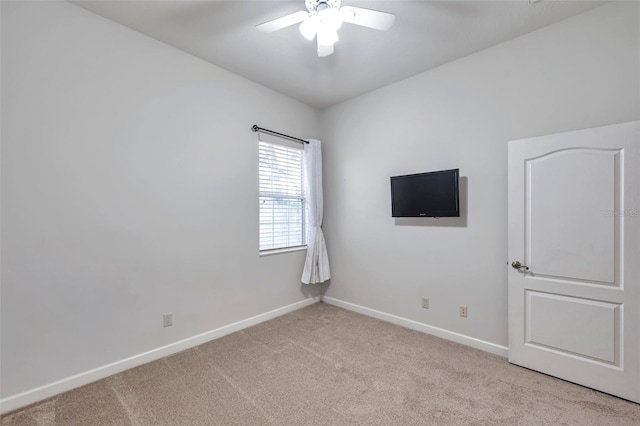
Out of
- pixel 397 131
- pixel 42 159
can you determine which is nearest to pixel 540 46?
pixel 397 131

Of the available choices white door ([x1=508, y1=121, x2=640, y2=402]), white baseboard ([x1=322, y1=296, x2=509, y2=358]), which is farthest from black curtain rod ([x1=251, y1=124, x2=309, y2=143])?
white door ([x1=508, y1=121, x2=640, y2=402])

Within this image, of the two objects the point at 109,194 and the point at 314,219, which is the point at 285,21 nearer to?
the point at 109,194

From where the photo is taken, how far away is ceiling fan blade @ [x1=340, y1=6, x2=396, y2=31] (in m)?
1.72

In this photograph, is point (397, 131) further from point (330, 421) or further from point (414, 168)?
point (330, 421)

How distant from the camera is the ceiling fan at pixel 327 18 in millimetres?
1761

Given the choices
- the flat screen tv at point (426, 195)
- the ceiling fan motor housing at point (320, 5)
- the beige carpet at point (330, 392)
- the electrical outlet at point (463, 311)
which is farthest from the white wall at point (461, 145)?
the ceiling fan motor housing at point (320, 5)

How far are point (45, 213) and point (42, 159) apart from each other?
377mm

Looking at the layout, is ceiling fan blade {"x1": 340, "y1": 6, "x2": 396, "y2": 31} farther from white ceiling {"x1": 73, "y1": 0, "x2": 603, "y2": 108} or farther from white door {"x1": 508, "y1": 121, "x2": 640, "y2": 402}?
white door {"x1": 508, "y1": 121, "x2": 640, "y2": 402}

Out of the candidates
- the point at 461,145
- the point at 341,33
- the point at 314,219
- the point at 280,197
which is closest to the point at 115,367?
the point at 280,197

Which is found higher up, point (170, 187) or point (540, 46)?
point (540, 46)

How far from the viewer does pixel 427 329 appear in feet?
9.87

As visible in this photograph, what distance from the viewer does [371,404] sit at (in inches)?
74.3

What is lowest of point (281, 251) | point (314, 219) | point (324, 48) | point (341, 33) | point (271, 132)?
point (281, 251)

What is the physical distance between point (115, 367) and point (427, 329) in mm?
2895
